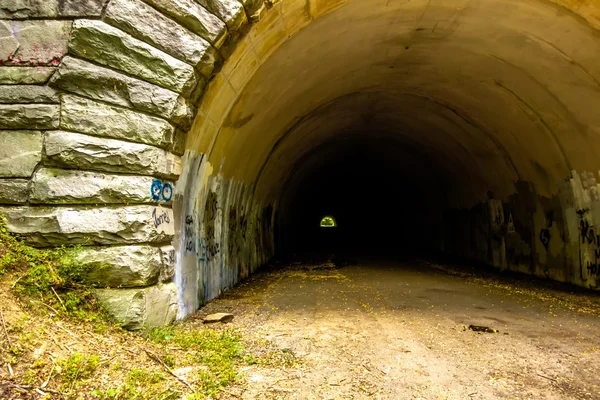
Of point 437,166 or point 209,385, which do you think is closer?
point 209,385

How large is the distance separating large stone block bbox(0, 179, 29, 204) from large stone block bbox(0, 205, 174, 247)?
93 millimetres

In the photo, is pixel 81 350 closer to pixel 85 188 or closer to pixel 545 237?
pixel 85 188

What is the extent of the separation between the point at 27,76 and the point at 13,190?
108cm

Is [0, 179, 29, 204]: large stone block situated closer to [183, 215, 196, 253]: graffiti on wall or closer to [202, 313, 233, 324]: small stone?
[183, 215, 196, 253]: graffiti on wall

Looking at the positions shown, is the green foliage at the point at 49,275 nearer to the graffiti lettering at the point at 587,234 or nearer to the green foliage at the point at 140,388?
the green foliage at the point at 140,388

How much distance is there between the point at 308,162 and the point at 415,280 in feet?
20.1

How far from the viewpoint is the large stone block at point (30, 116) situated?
3691 mm

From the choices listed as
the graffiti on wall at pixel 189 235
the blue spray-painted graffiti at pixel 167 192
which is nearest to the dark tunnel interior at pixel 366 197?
the graffiti on wall at pixel 189 235

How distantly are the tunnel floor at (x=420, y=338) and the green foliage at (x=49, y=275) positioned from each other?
1634mm

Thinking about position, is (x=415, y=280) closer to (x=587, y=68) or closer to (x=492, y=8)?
(x=587, y=68)

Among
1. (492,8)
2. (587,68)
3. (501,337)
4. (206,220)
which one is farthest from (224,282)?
(587,68)

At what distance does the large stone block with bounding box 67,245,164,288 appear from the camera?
368cm

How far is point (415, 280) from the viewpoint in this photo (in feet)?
30.3

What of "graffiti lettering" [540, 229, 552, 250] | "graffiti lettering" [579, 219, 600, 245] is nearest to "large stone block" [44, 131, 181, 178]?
"graffiti lettering" [579, 219, 600, 245]
